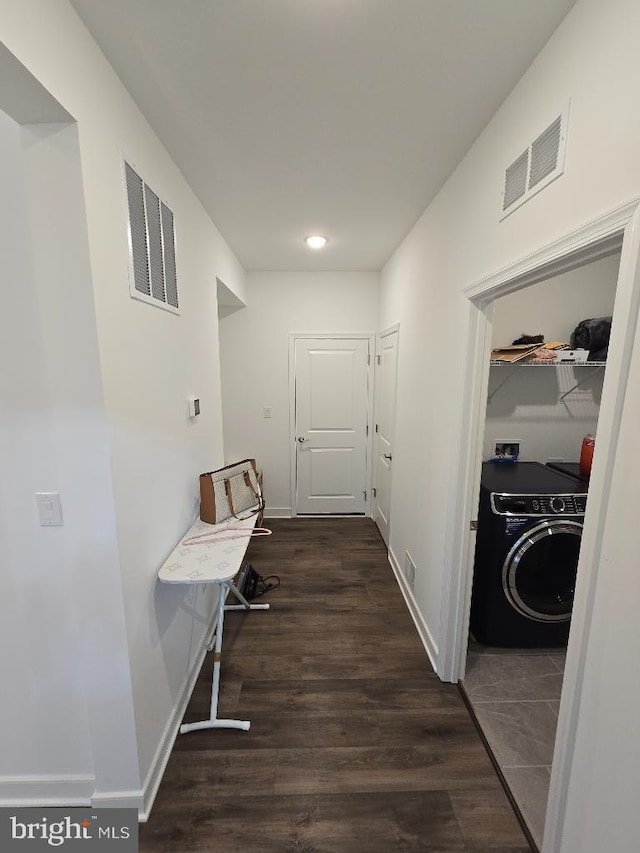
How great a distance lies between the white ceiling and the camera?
96 centimetres

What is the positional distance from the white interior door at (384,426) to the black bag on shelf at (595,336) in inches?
49.7

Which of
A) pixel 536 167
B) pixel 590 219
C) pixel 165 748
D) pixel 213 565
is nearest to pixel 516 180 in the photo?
pixel 536 167

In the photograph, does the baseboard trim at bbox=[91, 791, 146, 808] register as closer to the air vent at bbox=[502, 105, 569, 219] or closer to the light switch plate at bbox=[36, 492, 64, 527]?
the light switch plate at bbox=[36, 492, 64, 527]

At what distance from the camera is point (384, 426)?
353 cm

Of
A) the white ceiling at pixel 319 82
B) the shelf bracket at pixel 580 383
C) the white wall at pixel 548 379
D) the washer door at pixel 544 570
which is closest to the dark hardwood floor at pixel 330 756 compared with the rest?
the washer door at pixel 544 570

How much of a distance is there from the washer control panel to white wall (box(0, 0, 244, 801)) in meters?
1.71

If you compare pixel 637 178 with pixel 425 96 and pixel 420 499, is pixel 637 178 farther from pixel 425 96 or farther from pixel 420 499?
pixel 420 499

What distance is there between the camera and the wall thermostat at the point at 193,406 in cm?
186

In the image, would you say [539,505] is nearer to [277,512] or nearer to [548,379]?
[548,379]

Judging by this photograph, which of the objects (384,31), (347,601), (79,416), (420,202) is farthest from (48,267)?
(347,601)

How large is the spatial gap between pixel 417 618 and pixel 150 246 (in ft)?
8.29

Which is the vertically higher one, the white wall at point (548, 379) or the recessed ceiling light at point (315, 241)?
the recessed ceiling light at point (315, 241)

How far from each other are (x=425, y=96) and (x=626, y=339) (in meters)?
1.10

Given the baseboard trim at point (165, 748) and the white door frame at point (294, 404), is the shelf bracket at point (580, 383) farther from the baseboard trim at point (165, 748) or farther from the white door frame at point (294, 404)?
the baseboard trim at point (165, 748)
